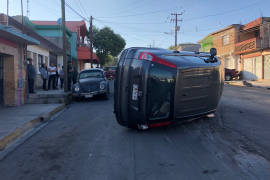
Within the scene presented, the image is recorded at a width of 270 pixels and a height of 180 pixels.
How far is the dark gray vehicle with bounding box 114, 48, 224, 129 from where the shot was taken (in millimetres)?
4863

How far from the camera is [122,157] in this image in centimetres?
394

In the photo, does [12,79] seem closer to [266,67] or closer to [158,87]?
[158,87]

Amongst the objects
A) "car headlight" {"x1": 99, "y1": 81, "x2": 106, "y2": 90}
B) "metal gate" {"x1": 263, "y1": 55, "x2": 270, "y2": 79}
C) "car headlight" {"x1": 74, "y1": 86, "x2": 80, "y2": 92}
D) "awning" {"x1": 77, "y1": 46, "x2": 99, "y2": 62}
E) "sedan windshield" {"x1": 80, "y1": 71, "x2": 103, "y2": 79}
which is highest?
"awning" {"x1": 77, "y1": 46, "x2": 99, "y2": 62}

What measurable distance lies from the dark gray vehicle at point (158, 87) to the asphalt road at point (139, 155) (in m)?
0.47

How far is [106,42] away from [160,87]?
121 ft

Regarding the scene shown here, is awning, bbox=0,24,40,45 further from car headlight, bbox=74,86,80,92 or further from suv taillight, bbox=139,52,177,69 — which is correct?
suv taillight, bbox=139,52,177,69

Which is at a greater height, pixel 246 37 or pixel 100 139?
pixel 246 37

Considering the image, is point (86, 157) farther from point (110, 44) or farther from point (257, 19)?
point (110, 44)

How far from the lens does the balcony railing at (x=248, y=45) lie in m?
25.8

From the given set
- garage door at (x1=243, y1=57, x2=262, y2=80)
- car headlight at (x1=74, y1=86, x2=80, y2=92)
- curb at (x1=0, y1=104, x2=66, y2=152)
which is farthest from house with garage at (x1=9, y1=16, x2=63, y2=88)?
garage door at (x1=243, y1=57, x2=262, y2=80)

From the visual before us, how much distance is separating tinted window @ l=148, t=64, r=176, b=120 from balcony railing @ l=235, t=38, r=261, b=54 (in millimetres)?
24901

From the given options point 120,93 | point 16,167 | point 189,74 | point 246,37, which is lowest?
point 16,167

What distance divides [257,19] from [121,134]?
2695 cm

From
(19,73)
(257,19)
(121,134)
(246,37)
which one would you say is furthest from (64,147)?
(246,37)
